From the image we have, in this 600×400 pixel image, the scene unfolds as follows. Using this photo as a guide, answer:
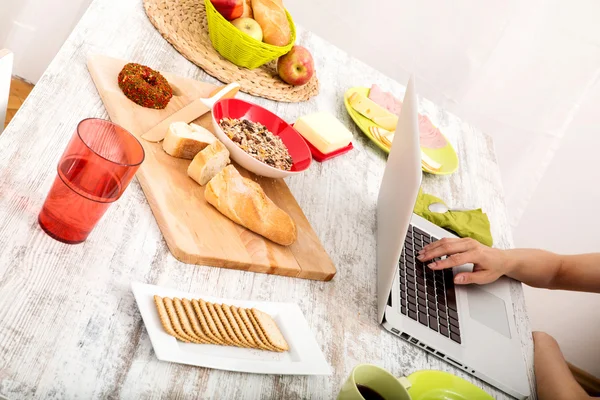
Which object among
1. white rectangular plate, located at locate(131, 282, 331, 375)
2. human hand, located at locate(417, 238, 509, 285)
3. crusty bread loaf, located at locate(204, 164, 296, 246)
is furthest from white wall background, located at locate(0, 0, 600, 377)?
white rectangular plate, located at locate(131, 282, 331, 375)

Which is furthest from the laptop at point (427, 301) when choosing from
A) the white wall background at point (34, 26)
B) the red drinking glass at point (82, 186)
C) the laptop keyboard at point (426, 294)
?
the white wall background at point (34, 26)

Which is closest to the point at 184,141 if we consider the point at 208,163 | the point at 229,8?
the point at 208,163

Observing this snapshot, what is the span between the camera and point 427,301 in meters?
1.22

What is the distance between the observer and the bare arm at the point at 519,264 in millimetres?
1333

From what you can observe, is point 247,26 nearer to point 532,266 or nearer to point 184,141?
point 184,141

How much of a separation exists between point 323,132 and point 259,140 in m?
0.21

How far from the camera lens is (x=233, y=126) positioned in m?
1.31

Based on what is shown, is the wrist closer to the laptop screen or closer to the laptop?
the laptop

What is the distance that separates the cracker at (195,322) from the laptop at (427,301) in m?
0.34

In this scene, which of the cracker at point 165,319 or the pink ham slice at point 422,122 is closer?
the cracker at point 165,319

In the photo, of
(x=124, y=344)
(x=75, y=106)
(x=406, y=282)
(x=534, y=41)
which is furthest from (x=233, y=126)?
(x=534, y=41)

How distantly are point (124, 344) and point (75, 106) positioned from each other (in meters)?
0.54

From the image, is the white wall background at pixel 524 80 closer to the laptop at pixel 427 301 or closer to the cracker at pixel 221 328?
the laptop at pixel 427 301

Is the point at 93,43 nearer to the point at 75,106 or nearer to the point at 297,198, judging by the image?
the point at 75,106
